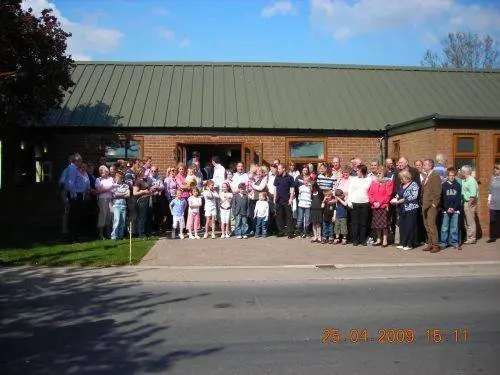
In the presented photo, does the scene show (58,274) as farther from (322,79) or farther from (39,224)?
(322,79)

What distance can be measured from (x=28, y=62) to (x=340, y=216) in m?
8.11

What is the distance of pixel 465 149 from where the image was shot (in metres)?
13.4

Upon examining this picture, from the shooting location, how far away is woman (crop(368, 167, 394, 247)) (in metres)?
11.0

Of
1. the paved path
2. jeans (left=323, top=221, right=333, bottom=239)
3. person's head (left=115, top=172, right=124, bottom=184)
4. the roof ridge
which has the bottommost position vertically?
the paved path

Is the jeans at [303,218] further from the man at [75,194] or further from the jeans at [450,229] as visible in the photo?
the man at [75,194]

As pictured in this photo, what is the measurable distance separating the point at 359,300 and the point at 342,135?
9.80 metres

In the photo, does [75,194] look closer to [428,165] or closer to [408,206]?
[408,206]

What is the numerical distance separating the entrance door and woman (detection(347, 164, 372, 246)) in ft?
15.8

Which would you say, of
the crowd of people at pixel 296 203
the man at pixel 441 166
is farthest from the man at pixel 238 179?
the man at pixel 441 166

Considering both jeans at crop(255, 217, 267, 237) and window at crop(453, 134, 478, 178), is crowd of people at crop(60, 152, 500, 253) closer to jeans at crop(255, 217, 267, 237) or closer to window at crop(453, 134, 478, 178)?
jeans at crop(255, 217, 267, 237)

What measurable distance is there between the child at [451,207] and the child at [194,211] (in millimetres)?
5706

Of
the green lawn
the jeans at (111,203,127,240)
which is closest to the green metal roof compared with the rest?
the jeans at (111,203,127,240)

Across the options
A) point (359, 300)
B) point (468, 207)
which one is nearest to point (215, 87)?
point (468, 207)
